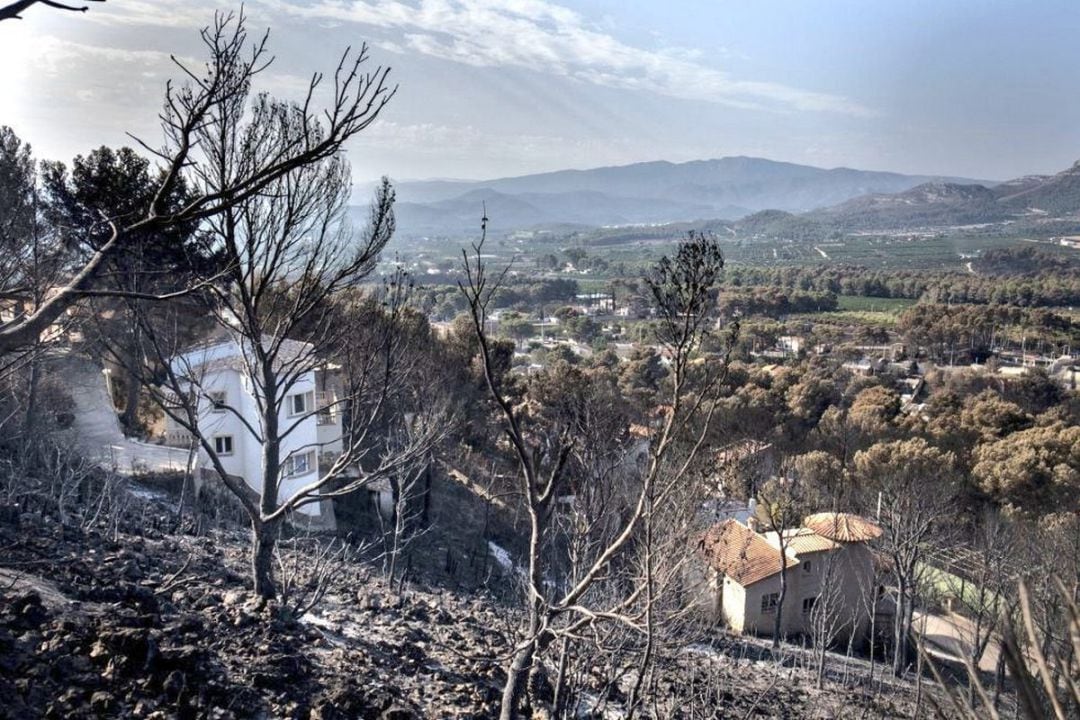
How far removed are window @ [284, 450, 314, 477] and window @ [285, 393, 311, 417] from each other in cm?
76

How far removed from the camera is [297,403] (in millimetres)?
13883

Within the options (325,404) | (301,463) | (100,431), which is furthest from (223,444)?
(100,431)

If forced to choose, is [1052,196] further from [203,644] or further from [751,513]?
[203,644]

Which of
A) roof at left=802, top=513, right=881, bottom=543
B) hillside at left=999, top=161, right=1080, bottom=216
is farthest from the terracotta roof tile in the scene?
hillside at left=999, top=161, right=1080, bottom=216

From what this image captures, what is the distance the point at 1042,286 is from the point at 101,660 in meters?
61.8

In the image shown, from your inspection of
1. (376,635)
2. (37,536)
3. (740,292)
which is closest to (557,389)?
(376,635)

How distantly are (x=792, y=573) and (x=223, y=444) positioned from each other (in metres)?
10.9

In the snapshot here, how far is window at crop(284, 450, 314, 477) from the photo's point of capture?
44.1 feet

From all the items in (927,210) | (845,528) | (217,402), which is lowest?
(845,528)

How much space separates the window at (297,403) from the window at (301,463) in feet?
2.49

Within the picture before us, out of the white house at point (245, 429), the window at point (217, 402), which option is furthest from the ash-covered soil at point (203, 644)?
the white house at point (245, 429)

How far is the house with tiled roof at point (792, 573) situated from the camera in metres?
14.3

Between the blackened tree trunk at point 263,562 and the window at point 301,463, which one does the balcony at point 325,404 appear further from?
the blackened tree trunk at point 263,562

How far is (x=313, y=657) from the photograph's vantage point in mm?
5316
